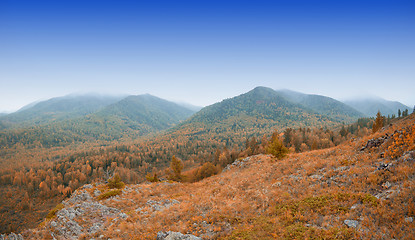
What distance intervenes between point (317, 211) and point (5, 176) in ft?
814

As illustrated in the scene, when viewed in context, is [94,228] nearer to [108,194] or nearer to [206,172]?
[108,194]

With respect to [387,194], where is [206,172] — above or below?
below

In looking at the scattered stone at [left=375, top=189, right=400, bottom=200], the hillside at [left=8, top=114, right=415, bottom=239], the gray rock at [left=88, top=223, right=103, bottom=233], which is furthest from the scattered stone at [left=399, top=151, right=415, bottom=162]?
the gray rock at [left=88, top=223, right=103, bottom=233]

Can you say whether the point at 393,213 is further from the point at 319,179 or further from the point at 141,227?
the point at 141,227

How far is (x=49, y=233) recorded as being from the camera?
17109mm

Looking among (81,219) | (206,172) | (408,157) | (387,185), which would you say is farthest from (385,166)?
(206,172)

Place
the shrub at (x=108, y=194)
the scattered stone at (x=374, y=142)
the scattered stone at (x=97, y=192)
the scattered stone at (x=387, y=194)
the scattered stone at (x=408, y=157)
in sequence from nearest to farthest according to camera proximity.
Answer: the scattered stone at (x=387, y=194)
the scattered stone at (x=408, y=157)
the scattered stone at (x=374, y=142)
the shrub at (x=108, y=194)
the scattered stone at (x=97, y=192)

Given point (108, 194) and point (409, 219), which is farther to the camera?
point (108, 194)

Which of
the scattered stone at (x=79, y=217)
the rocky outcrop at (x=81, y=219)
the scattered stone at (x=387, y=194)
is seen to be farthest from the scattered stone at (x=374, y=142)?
the scattered stone at (x=79, y=217)

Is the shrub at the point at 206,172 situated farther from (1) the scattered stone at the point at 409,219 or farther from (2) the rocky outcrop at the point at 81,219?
(1) the scattered stone at the point at 409,219

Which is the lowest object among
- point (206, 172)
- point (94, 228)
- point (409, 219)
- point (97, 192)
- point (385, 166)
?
point (206, 172)

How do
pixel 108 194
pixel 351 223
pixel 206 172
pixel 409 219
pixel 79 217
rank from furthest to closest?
1. pixel 206 172
2. pixel 108 194
3. pixel 79 217
4. pixel 351 223
5. pixel 409 219

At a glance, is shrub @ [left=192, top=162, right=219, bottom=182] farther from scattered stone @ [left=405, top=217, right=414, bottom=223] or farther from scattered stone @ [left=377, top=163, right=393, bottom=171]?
scattered stone @ [left=405, top=217, right=414, bottom=223]

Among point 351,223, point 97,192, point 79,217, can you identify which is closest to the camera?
point 351,223
